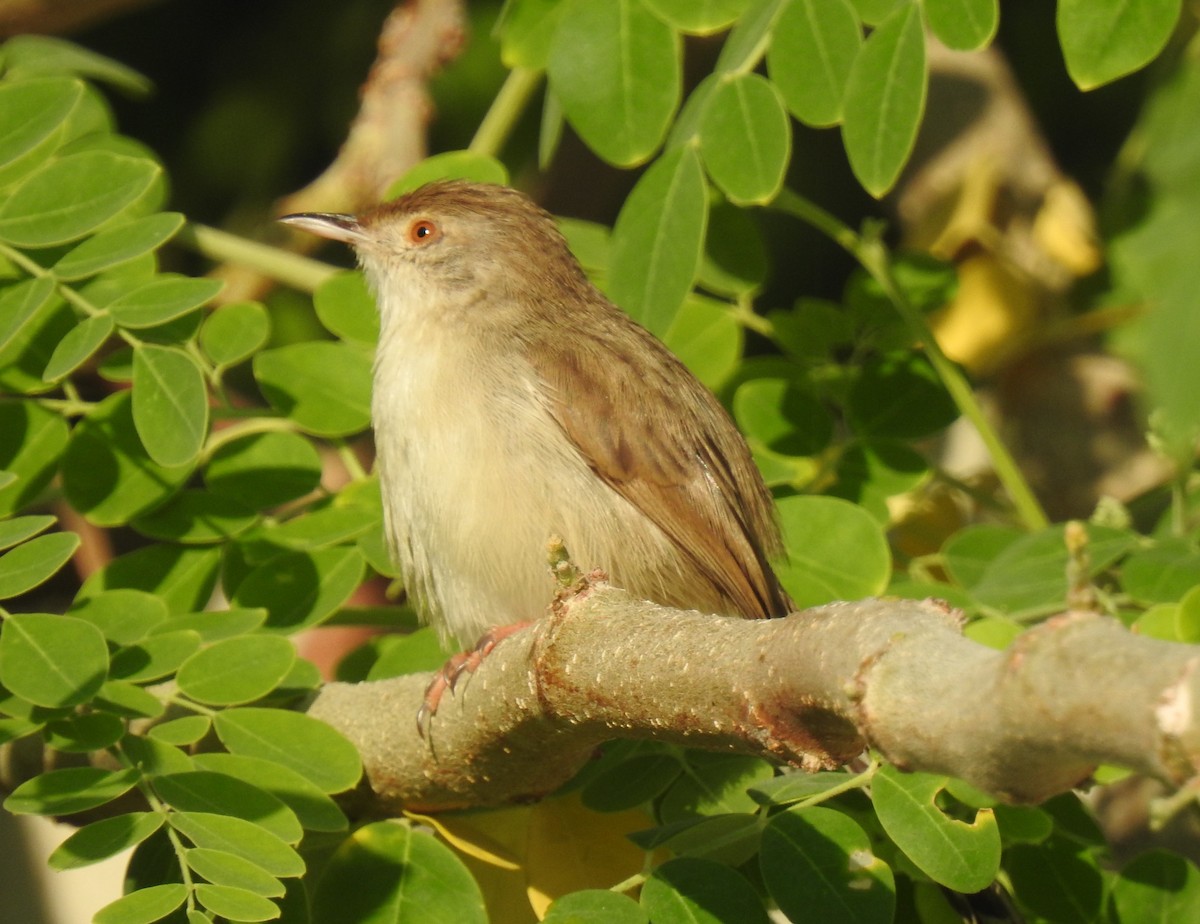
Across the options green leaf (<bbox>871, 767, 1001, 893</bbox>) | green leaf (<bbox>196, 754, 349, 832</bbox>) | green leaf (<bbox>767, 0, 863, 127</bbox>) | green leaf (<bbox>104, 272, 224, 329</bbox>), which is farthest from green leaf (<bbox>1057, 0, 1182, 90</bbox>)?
green leaf (<bbox>196, 754, 349, 832</bbox>)

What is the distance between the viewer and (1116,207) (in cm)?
502

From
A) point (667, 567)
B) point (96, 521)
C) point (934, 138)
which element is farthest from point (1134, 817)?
point (96, 521)

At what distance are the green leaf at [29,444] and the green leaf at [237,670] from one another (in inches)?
27.4

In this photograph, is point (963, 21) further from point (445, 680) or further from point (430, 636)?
point (430, 636)

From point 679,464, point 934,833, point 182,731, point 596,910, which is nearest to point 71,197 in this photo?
point 182,731

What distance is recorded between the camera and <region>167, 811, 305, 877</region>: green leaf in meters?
2.52

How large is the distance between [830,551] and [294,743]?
1.35 m

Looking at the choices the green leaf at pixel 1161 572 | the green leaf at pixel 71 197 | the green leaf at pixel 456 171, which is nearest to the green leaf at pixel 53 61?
the green leaf at pixel 456 171

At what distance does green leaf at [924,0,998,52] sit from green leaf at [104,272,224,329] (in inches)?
66.1

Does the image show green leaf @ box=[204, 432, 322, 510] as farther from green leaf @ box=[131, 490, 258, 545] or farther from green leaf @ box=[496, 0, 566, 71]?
green leaf @ box=[496, 0, 566, 71]

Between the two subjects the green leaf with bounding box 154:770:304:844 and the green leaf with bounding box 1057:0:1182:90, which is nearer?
the green leaf with bounding box 154:770:304:844

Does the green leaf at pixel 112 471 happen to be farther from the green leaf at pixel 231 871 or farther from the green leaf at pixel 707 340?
the green leaf at pixel 707 340

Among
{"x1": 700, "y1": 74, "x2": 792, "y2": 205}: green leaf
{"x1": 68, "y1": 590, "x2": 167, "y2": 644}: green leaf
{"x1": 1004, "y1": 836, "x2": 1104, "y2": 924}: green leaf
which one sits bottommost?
{"x1": 1004, "y1": 836, "x2": 1104, "y2": 924}: green leaf

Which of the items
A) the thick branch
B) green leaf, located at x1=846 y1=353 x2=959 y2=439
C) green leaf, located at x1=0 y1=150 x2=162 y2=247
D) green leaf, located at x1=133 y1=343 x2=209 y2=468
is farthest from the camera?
green leaf, located at x1=846 y1=353 x2=959 y2=439
